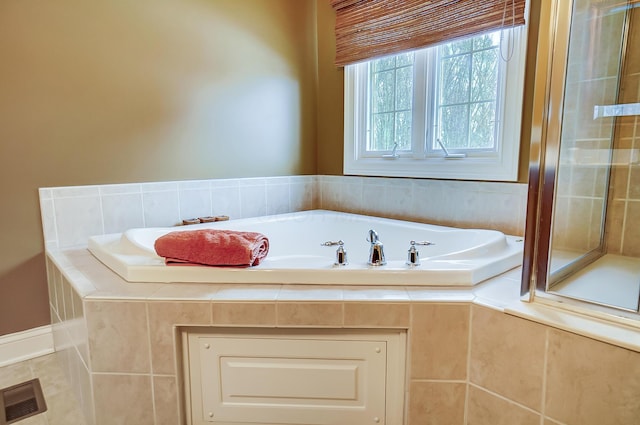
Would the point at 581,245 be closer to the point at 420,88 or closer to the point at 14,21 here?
the point at 420,88

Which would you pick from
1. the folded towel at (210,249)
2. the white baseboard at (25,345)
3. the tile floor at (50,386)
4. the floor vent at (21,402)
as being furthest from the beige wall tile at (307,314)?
the white baseboard at (25,345)

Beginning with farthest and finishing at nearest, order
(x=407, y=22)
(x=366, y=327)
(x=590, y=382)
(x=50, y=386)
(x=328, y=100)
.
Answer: (x=328, y=100) → (x=407, y=22) → (x=50, y=386) → (x=366, y=327) → (x=590, y=382)

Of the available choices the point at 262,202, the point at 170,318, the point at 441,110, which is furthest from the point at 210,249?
the point at 441,110

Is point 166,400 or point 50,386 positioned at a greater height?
point 166,400

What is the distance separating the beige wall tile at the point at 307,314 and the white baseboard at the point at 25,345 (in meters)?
1.55

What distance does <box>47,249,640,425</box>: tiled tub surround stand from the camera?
1056 millimetres

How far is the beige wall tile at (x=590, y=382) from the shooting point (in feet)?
2.93

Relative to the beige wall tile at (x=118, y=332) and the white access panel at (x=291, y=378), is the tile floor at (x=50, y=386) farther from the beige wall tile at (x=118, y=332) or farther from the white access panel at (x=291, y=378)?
the white access panel at (x=291, y=378)

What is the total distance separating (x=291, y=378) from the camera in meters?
1.25

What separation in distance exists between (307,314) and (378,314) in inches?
8.8

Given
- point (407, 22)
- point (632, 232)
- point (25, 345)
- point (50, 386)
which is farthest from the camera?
point (407, 22)

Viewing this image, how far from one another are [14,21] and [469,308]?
2.28m

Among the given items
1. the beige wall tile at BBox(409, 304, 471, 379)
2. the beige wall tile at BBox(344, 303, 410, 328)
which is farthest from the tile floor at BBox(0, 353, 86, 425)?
the beige wall tile at BBox(409, 304, 471, 379)

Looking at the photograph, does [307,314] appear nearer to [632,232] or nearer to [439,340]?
[439,340]
